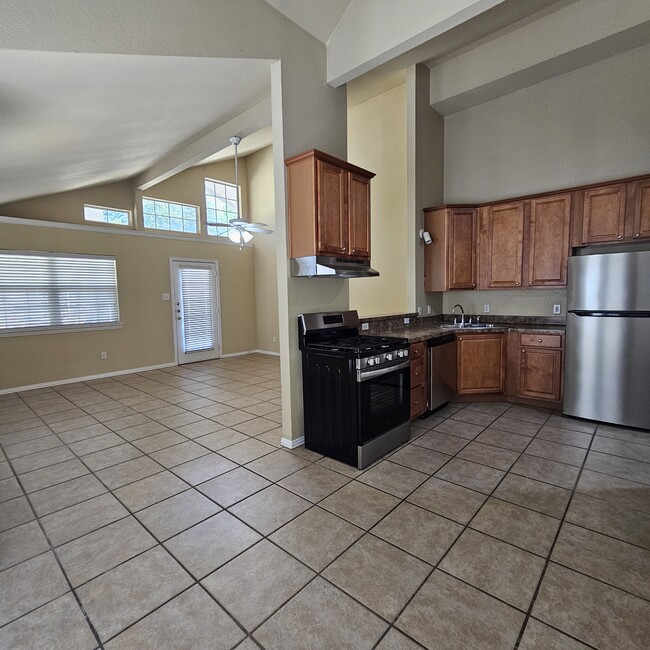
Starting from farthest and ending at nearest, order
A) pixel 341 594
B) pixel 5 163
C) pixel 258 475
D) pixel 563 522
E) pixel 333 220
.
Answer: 1. pixel 5 163
2. pixel 333 220
3. pixel 258 475
4. pixel 563 522
5. pixel 341 594

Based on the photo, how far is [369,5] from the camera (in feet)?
10.0

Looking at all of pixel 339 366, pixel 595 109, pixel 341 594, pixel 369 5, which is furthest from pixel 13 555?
pixel 595 109

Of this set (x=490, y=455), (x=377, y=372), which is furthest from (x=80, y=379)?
(x=490, y=455)

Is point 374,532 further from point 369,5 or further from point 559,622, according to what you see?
point 369,5

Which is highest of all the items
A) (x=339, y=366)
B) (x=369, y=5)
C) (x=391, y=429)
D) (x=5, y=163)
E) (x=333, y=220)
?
(x=369, y=5)

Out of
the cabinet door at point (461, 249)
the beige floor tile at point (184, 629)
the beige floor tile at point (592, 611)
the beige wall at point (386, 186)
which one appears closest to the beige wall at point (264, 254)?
the beige wall at point (386, 186)

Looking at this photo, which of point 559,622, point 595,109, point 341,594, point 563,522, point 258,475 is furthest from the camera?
point 595,109

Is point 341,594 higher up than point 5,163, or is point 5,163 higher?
point 5,163

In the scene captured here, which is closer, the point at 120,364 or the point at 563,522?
the point at 563,522

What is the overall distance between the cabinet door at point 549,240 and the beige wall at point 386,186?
1547 millimetres

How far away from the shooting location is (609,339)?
135 inches

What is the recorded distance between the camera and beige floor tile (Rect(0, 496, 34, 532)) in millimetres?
2209

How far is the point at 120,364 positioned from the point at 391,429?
5.32 metres

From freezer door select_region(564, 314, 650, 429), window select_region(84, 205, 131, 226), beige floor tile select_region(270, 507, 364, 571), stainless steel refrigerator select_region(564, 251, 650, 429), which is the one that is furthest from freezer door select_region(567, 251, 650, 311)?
window select_region(84, 205, 131, 226)
